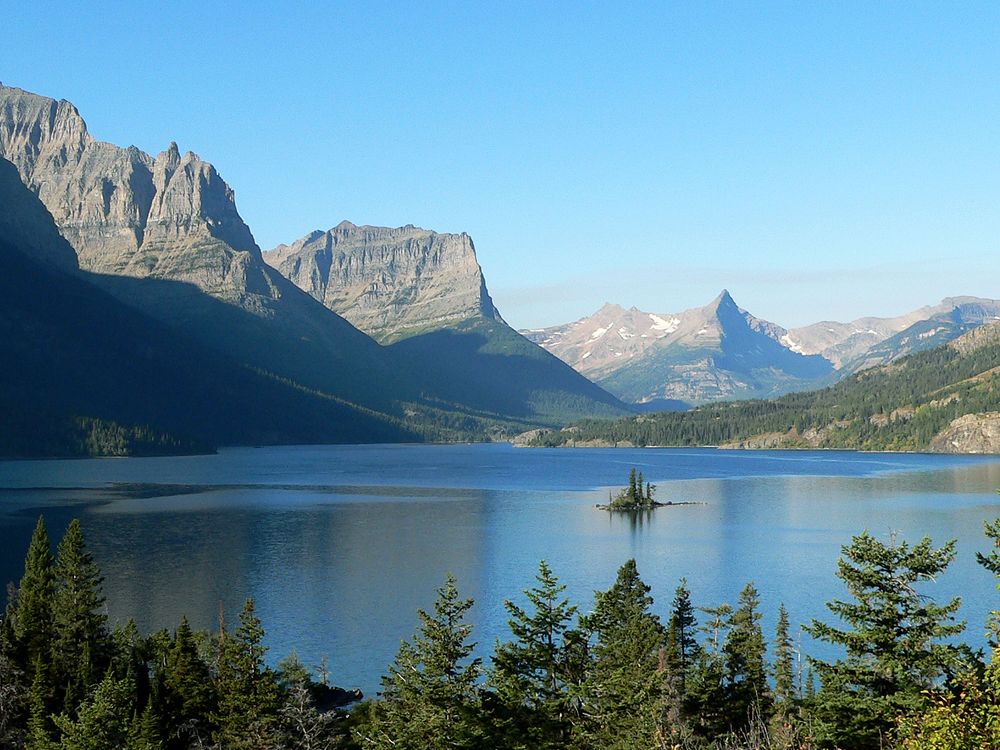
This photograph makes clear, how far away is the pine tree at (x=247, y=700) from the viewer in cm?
4834

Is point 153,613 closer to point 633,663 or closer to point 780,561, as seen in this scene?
point 633,663

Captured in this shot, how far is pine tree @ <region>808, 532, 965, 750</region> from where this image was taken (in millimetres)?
28766

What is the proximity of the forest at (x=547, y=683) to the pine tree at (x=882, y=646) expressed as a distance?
7 cm

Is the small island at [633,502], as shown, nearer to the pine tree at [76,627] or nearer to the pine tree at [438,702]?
the pine tree at [76,627]

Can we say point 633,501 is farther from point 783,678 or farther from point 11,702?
point 11,702

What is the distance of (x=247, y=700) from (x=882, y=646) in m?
32.3


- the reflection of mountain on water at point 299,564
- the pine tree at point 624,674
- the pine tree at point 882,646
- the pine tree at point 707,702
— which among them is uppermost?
the pine tree at point 882,646

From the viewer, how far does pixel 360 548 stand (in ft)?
448

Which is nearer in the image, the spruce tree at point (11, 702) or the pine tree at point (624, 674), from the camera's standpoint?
the pine tree at point (624, 674)

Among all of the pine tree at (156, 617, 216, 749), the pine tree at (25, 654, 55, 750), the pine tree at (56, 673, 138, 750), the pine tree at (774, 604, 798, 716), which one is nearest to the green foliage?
the pine tree at (774, 604, 798, 716)

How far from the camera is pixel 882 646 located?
96.8 feet

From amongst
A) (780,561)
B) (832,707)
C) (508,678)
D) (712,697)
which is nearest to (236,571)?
(780,561)

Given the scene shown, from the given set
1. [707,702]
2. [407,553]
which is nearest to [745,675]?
[707,702]

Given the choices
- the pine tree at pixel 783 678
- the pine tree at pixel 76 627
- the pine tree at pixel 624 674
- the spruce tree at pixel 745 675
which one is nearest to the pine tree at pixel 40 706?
the pine tree at pixel 76 627
